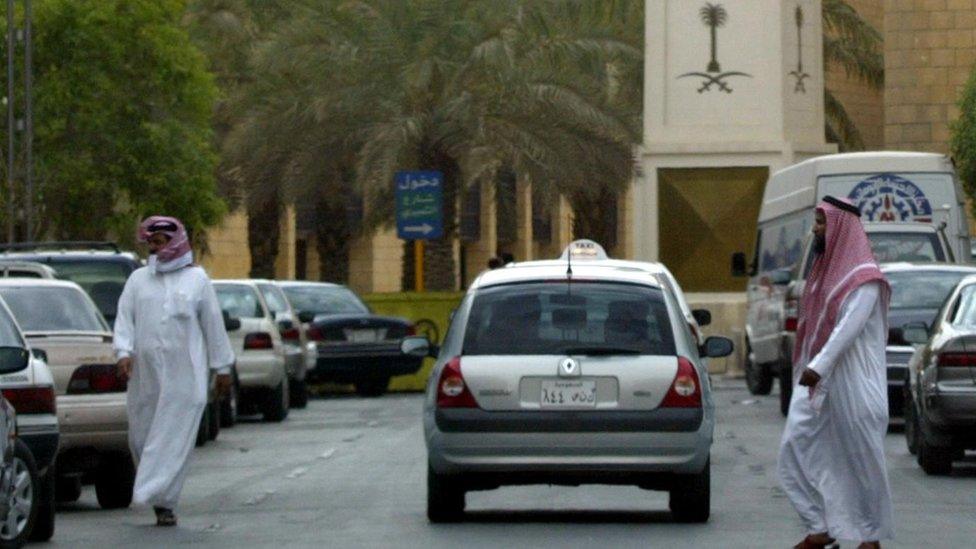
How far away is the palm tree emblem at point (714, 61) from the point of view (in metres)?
44.6

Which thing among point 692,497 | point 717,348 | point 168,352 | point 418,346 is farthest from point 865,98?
point 692,497

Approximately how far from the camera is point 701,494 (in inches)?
604

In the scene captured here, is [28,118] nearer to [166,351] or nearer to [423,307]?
[423,307]

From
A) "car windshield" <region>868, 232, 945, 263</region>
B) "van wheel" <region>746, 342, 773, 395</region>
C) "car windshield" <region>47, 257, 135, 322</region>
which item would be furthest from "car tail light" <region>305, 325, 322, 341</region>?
"car windshield" <region>47, 257, 135, 322</region>

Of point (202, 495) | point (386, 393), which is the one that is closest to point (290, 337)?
point (386, 393)

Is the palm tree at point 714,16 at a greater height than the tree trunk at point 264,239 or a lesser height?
greater

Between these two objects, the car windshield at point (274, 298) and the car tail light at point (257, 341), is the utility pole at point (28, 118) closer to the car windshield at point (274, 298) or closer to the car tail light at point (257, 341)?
the car windshield at point (274, 298)

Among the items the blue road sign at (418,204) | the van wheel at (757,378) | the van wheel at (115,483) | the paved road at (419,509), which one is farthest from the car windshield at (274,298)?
the van wheel at (115,483)

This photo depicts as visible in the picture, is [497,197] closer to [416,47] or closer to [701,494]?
[416,47]

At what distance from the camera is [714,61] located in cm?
4497

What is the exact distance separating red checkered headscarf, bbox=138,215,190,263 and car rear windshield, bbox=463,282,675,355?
193 centimetres

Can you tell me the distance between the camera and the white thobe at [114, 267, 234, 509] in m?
15.8

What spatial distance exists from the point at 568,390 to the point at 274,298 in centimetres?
1840

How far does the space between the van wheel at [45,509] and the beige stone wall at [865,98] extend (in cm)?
8956
